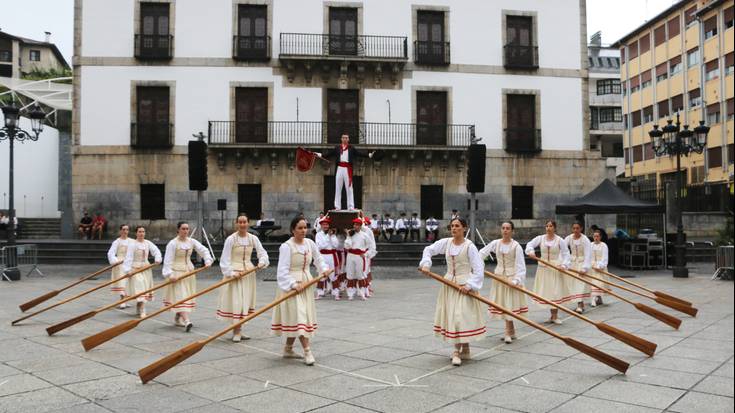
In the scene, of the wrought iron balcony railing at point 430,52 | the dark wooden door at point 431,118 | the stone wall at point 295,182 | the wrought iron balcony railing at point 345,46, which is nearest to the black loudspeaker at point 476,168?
the stone wall at point 295,182

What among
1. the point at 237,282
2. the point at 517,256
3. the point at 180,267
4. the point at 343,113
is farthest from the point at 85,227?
the point at 517,256

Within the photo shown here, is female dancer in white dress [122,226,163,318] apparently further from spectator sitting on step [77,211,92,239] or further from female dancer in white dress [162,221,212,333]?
spectator sitting on step [77,211,92,239]

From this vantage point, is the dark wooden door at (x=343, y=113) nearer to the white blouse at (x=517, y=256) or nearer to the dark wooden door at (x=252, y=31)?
the dark wooden door at (x=252, y=31)

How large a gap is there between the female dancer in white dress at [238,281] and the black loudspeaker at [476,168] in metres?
9.93

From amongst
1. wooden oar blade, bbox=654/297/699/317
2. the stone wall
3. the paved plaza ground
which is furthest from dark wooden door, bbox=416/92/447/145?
wooden oar blade, bbox=654/297/699/317

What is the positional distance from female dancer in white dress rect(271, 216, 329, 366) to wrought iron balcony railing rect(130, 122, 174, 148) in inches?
777

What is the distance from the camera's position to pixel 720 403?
5.23 m

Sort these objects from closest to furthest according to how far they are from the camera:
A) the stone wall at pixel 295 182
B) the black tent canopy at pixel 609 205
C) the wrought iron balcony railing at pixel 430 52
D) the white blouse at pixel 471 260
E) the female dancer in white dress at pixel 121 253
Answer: the white blouse at pixel 471 260 < the female dancer in white dress at pixel 121 253 < the black tent canopy at pixel 609 205 < the stone wall at pixel 295 182 < the wrought iron balcony railing at pixel 430 52

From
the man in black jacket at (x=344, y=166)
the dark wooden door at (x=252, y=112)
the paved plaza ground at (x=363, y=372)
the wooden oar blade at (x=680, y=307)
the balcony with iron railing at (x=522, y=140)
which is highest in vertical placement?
the dark wooden door at (x=252, y=112)

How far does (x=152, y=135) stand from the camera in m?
25.6

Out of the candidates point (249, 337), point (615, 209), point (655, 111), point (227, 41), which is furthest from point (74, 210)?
point (655, 111)

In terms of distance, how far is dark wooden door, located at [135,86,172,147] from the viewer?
25609mm

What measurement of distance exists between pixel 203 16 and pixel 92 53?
5129 millimetres

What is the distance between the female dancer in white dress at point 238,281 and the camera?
8625 mm
